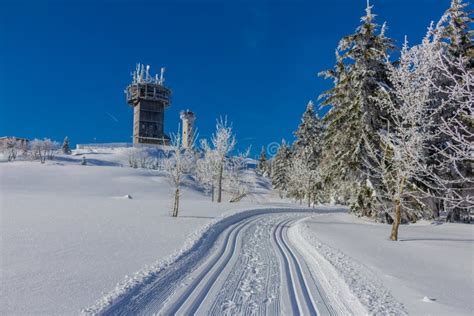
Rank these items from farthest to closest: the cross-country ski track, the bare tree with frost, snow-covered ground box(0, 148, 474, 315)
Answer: snow-covered ground box(0, 148, 474, 315)
the cross-country ski track
the bare tree with frost

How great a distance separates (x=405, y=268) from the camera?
8562 millimetres

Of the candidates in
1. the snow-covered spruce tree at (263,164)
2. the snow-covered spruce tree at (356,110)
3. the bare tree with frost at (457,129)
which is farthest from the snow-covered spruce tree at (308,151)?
the snow-covered spruce tree at (263,164)

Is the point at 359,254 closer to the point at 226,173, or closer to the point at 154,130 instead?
the point at 226,173

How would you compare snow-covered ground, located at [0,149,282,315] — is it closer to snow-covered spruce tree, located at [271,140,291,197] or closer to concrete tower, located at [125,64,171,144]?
snow-covered spruce tree, located at [271,140,291,197]

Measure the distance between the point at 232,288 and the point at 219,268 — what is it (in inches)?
62.0

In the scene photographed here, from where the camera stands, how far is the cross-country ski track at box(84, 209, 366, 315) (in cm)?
534

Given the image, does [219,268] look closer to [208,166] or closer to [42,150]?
[208,166]

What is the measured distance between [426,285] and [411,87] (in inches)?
387

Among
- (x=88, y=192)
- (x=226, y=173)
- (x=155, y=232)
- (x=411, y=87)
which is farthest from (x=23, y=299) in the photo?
(x=226, y=173)

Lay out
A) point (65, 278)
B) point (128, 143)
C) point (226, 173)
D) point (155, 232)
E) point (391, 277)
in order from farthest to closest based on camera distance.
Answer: point (128, 143), point (226, 173), point (155, 232), point (391, 277), point (65, 278)

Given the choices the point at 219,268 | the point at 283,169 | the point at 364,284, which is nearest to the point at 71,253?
the point at 219,268

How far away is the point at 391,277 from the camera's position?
24.7 feet

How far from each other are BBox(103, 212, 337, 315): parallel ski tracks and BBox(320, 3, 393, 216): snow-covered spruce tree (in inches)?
496

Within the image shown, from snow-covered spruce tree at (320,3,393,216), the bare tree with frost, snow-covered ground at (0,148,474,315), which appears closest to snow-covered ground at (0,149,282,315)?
snow-covered ground at (0,148,474,315)
